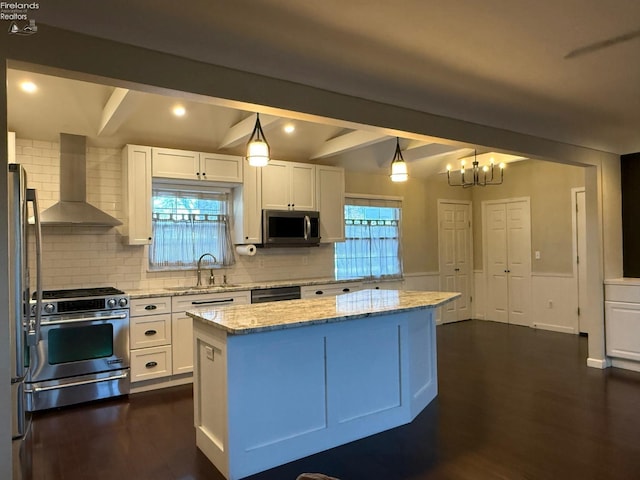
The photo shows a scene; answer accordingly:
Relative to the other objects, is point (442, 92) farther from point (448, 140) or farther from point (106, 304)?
point (106, 304)

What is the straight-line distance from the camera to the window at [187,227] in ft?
16.1

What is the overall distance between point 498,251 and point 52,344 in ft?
21.2

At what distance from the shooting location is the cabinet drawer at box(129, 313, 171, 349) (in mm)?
4152

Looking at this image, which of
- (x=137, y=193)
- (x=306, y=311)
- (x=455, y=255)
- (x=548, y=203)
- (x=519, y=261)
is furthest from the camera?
(x=455, y=255)

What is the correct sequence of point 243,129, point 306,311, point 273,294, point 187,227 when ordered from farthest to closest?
point 187,227 < point 273,294 < point 243,129 < point 306,311

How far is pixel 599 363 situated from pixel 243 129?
14.9 feet

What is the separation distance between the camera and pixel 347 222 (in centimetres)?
636

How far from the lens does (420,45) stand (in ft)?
7.86

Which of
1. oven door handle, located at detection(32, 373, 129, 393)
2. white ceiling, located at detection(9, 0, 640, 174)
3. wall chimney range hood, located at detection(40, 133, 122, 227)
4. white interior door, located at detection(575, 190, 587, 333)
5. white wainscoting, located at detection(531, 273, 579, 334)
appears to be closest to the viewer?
white ceiling, located at detection(9, 0, 640, 174)

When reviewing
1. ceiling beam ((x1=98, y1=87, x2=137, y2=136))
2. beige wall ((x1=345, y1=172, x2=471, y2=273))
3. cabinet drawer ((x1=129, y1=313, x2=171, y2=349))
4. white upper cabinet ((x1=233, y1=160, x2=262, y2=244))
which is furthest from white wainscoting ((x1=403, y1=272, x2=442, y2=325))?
ceiling beam ((x1=98, y1=87, x2=137, y2=136))

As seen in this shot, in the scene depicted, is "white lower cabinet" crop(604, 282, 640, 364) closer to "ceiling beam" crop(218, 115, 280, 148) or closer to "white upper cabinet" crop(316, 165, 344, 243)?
"white upper cabinet" crop(316, 165, 344, 243)

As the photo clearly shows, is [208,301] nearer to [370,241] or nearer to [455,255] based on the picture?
[370,241]

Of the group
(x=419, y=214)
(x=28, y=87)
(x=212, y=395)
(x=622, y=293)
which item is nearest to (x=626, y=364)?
(x=622, y=293)

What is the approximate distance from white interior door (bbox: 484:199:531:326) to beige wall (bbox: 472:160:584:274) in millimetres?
142
